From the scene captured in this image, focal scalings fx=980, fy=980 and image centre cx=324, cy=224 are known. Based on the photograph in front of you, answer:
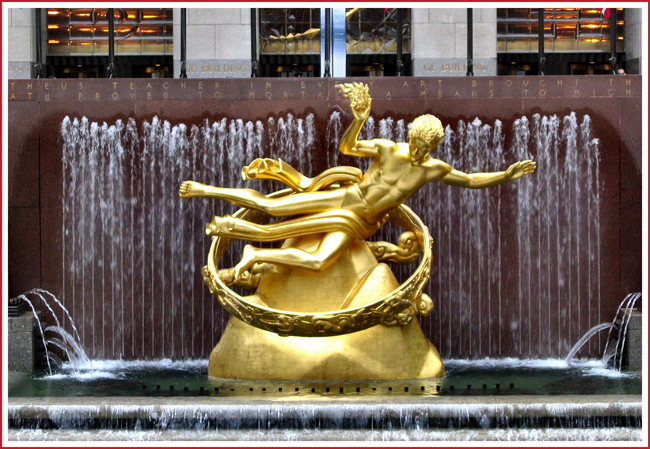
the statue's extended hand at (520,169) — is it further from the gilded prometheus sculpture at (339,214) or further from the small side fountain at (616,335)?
the small side fountain at (616,335)

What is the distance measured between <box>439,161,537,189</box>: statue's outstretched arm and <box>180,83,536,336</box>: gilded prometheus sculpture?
0.01m

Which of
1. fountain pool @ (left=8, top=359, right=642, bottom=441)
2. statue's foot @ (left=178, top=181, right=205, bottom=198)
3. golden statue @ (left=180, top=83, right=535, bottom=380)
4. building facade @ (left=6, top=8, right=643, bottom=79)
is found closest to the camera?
fountain pool @ (left=8, top=359, right=642, bottom=441)

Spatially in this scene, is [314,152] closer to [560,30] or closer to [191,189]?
[191,189]

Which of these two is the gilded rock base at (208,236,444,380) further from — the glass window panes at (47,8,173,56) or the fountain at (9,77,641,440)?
the glass window panes at (47,8,173,56)

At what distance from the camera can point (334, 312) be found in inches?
411

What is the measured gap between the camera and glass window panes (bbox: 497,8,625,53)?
72.4ft

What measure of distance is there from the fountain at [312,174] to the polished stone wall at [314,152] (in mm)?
19

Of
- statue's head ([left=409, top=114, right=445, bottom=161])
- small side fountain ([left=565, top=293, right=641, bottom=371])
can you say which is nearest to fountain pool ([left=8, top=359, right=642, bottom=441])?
statue's head ([left=409, top=114, right=445, bottom=161])

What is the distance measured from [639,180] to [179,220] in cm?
603

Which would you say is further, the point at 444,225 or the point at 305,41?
the point at 305,41

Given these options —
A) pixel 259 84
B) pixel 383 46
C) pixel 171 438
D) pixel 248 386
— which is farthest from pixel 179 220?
pixel 383 46

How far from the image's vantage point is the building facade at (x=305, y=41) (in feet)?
65.9

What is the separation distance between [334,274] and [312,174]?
6.71ft

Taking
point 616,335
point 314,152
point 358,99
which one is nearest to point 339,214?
point 358,99
